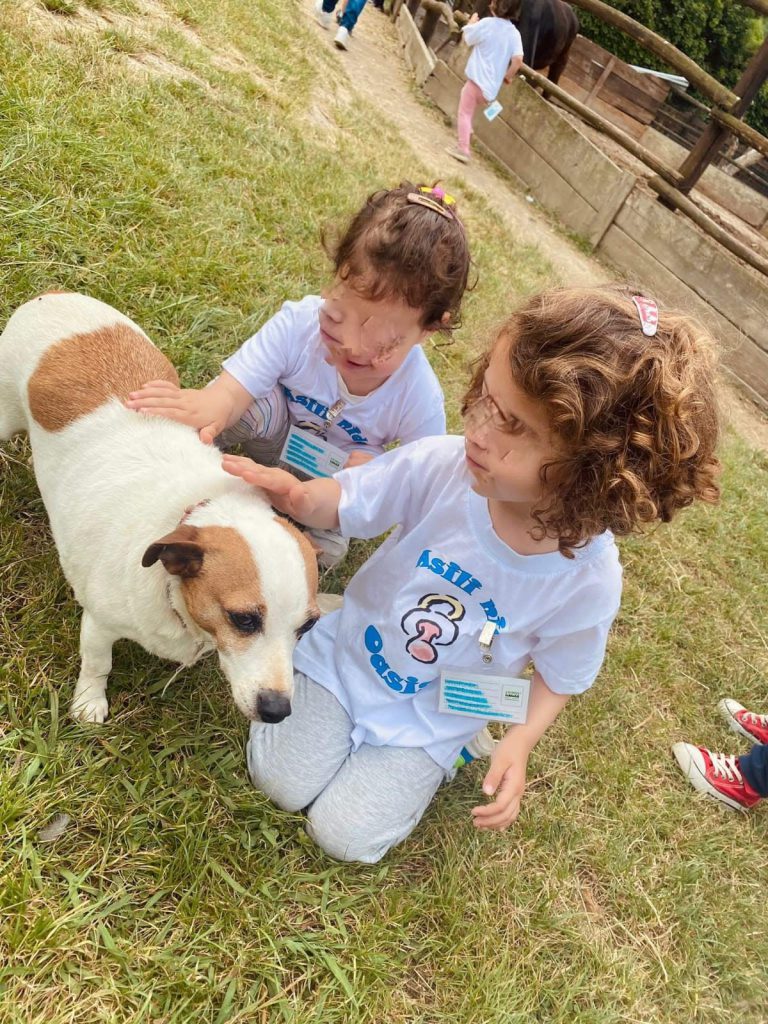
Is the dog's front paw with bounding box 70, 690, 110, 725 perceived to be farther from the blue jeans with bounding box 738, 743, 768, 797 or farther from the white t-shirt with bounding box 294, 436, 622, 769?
the blue jeans with bounding box 738, 743, 768, 797

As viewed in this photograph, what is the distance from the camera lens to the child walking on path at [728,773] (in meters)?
3.28

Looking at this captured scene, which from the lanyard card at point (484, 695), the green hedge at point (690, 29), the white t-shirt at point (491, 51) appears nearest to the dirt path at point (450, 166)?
the white t-shirt at point (491, 51)

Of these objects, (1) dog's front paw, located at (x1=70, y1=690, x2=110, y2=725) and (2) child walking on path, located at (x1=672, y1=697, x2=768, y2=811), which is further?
(2) child walking on path, located at (x1=672, y1=697, x2=768, y2=811)

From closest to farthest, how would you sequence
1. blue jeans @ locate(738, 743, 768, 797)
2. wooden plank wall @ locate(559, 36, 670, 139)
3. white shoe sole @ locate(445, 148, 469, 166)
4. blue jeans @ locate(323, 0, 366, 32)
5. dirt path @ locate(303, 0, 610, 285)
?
blue jeans @ locate(738, 743, 768, 797)
dirt path @ locate(303, 0, 610, 285)
white shoe sole @ locate(445, 148, 469, 166)
blue jeans @ locate(323, 0, 366, 32)
wooden plank wall @ locate(559, 36, 670, 139)

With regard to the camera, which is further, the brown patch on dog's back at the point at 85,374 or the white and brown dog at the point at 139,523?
the brown patch on dog's back at the point at 85,374

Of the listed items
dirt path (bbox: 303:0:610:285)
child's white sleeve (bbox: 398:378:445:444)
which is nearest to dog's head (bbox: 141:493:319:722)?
child's white sleeve (bbox: 398:378:445:444)

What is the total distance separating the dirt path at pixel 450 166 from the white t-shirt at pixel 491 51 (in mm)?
894

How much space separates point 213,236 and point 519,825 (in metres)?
3.25

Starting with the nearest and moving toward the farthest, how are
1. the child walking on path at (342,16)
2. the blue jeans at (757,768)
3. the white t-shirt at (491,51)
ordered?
the blue jeans at (757,768) < the white t-shirt at (491,51) < the child walking on path at (342,16)

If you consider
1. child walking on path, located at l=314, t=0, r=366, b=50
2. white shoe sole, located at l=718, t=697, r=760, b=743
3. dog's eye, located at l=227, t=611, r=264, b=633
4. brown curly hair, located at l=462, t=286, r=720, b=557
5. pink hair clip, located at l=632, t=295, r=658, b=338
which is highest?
pink hair clip, located at l=632, t=295, r=658, b=338

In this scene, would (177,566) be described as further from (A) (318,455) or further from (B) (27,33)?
(B) (27,33)

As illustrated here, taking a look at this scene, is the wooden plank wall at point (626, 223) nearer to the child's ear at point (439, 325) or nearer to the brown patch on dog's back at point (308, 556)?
the child's ear at point (439, 325)

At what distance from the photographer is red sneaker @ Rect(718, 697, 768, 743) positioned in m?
3.65

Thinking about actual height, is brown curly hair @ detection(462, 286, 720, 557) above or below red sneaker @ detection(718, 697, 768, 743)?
above
